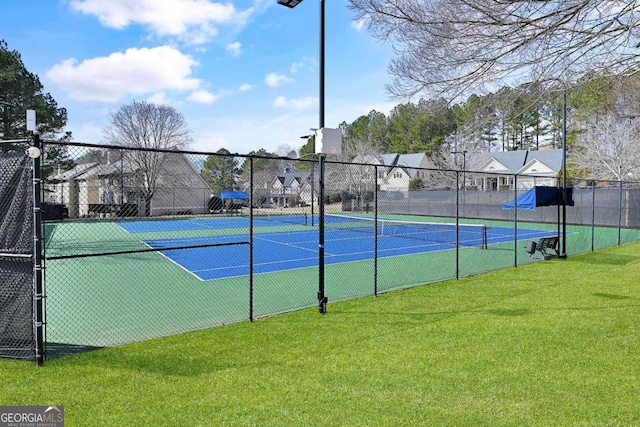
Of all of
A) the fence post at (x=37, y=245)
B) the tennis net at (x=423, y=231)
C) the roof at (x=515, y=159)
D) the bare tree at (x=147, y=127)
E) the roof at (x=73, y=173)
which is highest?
the bare tree at (x=147, y=127)

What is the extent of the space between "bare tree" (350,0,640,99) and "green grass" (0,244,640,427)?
3.60 meters

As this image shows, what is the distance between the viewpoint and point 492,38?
623cm

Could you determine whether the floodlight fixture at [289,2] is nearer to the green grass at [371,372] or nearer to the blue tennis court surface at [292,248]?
the blue tennis court surface at [292,248]

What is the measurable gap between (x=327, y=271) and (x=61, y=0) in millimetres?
9345

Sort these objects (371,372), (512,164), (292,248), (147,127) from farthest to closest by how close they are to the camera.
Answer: (512,164) → (147,127) → (292,248) → (371,372)

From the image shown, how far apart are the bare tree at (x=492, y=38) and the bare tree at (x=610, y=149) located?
26.7 meters

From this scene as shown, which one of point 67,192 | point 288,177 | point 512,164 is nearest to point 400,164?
point 512,164

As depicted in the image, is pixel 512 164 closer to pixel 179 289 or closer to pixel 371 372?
pixel 179 289

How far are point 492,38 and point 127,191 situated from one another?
21.5 metres

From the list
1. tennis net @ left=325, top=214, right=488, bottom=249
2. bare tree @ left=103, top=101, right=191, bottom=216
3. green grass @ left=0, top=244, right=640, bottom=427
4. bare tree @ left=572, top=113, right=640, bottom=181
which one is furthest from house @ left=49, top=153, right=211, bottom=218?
bare tree @ left=572, top=113, right=640, bottom=181

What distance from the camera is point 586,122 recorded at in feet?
110

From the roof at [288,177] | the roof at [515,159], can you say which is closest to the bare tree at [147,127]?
the roof at [288,177]

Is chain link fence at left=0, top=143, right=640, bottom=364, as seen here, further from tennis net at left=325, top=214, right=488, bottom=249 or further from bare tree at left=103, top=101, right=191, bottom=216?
bare tree at left=103, top=101, right=191, bottom=216

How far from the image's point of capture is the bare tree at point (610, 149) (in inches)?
1202
